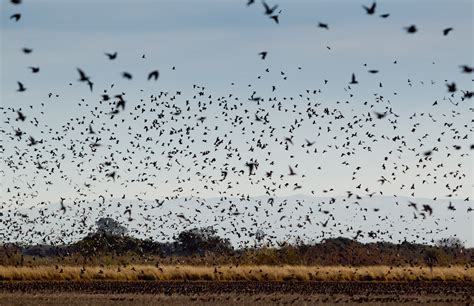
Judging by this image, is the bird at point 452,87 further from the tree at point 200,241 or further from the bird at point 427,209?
the tree at point 200,241

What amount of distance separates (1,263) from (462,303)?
35.4 meters

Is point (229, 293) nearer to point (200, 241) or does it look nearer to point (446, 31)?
point (446, 31)

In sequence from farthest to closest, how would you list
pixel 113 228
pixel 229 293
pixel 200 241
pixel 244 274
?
pixel 113 228
pixel 200 241
pixel 244 274
pixel 229 293

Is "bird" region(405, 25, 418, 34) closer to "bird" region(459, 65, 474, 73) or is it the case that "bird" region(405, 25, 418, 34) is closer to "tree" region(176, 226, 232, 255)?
"bird" region(459, 65, 474, 73)

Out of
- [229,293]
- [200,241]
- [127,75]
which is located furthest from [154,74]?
[200,241]

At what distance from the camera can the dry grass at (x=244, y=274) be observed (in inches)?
1823

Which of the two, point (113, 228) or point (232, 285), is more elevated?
point (232, 285)

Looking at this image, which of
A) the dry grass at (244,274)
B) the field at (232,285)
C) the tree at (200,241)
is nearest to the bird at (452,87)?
the field at (232,285)

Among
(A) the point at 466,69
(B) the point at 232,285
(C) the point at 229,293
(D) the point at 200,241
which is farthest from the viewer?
(D) the point at 200,241

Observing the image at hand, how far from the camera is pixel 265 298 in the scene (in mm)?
34969

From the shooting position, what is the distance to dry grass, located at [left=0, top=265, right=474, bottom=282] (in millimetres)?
46312

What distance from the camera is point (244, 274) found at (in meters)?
47.7

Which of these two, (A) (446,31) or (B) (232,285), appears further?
(B) (232,285)

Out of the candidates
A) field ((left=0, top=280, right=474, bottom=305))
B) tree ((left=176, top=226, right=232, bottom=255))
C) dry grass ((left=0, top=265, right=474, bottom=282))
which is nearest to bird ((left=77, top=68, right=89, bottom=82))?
field ((left=0, top=280, right=474, bottom=305))
